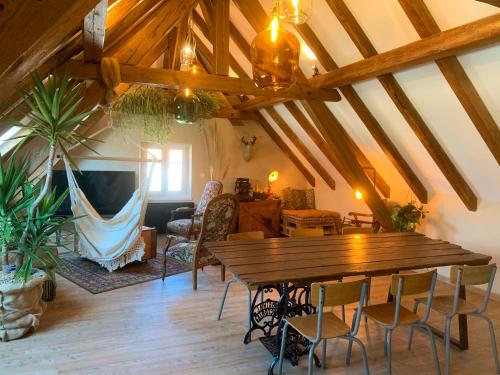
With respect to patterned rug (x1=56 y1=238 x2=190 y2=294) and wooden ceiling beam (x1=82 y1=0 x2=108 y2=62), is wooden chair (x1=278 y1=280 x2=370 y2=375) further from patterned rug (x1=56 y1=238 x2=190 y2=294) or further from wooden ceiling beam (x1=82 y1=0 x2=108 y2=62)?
patterned rug (x1=56 y1=238 x2=190 y2=294)

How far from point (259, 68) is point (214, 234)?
2.44 meters

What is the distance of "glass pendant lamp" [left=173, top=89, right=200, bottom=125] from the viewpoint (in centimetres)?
412

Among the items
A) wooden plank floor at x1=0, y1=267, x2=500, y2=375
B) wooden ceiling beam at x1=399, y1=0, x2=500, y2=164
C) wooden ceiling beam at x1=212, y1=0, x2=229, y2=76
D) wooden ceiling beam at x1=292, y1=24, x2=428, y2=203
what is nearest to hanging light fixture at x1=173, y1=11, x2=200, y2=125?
wooden ceiling beam at x1=212, y1=0, x2=229, y2=76

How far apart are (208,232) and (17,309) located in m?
1.92

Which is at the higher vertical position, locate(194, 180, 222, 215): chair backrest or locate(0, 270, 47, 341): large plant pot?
locate(194, 180, 222, 215): chair backrest

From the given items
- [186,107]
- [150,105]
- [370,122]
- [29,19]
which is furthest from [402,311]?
[150,105]

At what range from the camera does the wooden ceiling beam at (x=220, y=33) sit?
4.26m

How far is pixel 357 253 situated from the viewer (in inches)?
118

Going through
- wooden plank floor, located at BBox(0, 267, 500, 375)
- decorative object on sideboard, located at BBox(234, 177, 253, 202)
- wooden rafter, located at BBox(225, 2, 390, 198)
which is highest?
wooden rafter, located at BBox(225, 2, 390, 198)

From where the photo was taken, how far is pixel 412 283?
247 centimetres

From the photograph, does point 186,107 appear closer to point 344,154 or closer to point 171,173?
point 344,154

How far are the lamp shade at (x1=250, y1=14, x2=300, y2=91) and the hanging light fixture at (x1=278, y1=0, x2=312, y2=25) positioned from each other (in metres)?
0.07

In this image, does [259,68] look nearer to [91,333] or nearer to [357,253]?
[357,253]

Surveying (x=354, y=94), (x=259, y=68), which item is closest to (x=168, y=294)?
(x=259, y=68)
